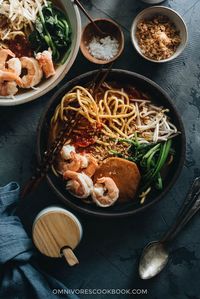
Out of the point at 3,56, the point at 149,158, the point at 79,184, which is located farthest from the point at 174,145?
the point at 3,56

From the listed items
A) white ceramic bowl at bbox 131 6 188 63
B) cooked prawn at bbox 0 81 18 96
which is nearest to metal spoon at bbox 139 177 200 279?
white ceramic bowl at bbox 131 6 188 63

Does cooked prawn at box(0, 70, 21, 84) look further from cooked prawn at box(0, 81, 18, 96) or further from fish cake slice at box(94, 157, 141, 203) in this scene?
fish cake slice at box(94, 157, 141, 203)

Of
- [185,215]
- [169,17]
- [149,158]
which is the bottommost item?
[185,215]

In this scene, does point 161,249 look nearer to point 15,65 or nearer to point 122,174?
point 122,174

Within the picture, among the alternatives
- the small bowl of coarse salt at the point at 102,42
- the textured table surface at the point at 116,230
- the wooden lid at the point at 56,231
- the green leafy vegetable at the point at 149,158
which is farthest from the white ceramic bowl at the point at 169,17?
the wooden lid at the point at 56,231

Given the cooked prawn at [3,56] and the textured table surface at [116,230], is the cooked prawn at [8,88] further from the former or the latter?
the textured table surface at [116,230]

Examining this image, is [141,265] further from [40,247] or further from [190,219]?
[40,247]
